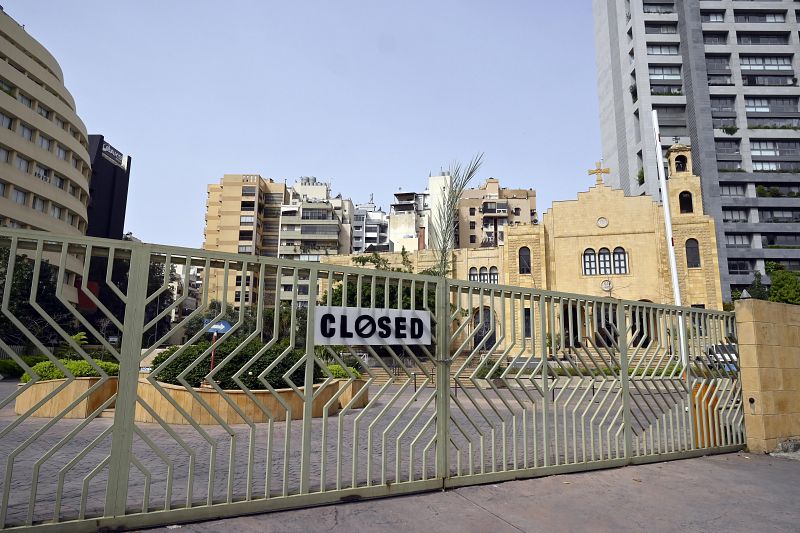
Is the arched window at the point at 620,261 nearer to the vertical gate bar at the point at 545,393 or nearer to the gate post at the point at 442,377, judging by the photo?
the vertical gate bar at the point at 545,393

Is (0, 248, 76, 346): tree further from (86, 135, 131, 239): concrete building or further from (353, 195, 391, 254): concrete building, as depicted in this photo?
(353, 195, 391, 254): concrete building

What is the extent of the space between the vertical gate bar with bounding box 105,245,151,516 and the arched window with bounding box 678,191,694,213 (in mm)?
47462

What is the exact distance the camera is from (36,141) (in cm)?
4072

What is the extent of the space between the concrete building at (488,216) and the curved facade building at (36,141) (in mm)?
45746

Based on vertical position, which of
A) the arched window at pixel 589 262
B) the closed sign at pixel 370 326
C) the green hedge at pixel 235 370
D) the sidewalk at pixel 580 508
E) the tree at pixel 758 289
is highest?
the arched window at pixel 589 262

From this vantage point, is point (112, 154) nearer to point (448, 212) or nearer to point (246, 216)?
point (246, 216)

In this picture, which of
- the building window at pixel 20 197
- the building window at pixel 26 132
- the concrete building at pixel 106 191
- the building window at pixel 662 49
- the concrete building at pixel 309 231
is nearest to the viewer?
the building window at pixel 20 197

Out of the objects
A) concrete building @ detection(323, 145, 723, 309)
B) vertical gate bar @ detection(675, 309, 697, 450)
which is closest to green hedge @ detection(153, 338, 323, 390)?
vertical gate bar @ detection(675, 309, 697, 450)

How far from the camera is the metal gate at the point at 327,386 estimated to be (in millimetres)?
3814

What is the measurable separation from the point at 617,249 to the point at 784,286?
17473 millimetres

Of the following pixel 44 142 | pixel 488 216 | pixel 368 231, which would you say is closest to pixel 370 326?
pixel 44 142

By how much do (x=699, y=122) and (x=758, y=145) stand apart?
23.2 ft

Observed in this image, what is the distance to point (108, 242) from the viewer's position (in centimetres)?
400

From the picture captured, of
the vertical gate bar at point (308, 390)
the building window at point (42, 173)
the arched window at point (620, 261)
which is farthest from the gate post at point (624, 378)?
the building window at point (42, 173)
